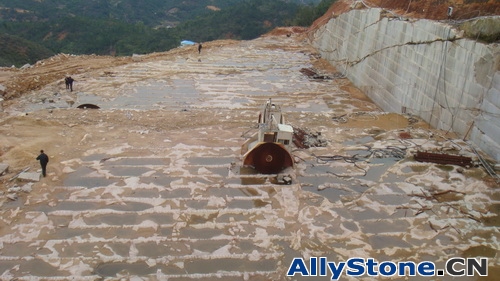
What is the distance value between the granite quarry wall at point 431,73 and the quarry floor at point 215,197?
1.67 ft

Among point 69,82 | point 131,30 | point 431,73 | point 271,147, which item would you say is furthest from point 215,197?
point 131,30

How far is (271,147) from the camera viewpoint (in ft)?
27.5

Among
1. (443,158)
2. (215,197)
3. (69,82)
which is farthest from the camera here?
(69,82)

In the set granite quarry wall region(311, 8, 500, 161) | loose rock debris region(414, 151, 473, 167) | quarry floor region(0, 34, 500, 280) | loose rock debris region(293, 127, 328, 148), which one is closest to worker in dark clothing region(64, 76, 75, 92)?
quarry floor region(0, 34, 500, 280)

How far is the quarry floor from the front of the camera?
21.0ft

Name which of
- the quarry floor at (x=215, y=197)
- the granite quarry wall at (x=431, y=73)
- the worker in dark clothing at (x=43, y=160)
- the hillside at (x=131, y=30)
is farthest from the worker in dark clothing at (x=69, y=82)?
the hillside at (x=131, y=30)

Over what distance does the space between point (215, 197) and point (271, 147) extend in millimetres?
1505

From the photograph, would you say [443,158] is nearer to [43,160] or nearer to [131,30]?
[43,160]

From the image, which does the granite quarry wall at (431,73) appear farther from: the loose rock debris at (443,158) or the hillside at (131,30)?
the hillside at (131,30)

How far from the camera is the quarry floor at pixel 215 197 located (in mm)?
6395

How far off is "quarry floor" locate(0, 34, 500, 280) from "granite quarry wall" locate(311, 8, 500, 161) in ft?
1.67

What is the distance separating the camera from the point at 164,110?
41.3 ft

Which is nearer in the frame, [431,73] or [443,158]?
[443,158]

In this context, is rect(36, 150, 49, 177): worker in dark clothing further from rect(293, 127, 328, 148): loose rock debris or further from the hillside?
the hillside
